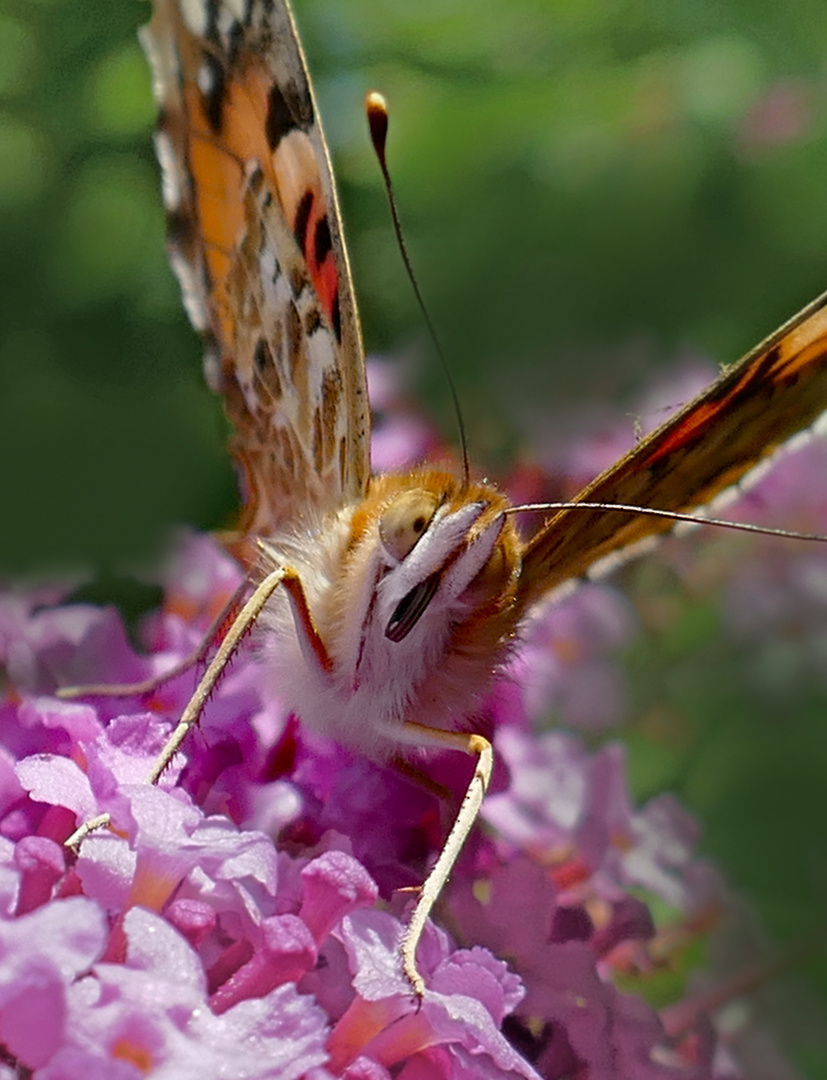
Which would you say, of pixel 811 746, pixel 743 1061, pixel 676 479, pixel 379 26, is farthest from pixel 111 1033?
pixel 379 26

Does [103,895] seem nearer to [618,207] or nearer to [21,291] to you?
[21,291]

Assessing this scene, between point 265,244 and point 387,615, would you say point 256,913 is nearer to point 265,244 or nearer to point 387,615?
point 387,615

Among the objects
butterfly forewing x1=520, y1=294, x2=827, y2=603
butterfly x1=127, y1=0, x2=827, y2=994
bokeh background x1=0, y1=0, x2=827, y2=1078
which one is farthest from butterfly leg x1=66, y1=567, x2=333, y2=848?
bokeh background x1=0, y1=0, x2=827, y2=1078

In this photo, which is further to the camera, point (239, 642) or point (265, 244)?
point (265, 244)

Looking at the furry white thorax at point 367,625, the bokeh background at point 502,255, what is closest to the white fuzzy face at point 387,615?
the furry white thorax at point 367,625

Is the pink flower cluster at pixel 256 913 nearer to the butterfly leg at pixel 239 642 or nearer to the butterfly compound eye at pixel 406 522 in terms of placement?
the butterfly leg at pixel 239 642

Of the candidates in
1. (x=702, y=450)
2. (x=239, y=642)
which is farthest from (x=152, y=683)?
(x=702, y=450)
